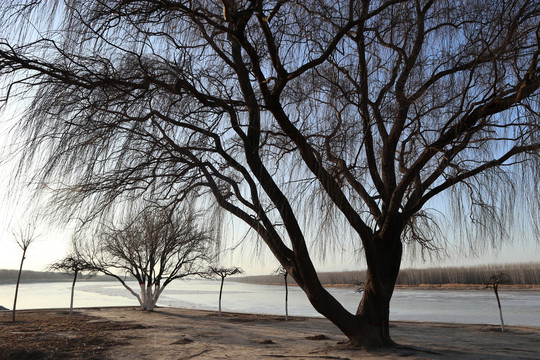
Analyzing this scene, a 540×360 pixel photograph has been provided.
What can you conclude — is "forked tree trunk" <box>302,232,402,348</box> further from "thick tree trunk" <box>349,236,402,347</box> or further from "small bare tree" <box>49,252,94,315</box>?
"small bare tree" <box>49,252,94,315</box>

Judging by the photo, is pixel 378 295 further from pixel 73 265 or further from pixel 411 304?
pixel 411 304

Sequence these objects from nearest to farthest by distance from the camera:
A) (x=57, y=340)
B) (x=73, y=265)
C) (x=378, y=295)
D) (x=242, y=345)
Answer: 1. (x=378, y=295)
2. (x=242, y=345)
3. (x=57, y=340)
4. (x=73, y=265)

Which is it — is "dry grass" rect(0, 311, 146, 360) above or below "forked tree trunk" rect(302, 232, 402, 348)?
below

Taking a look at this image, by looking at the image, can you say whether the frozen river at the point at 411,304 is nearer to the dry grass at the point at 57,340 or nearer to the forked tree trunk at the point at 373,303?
the forked tree trunk at the point at 373,303

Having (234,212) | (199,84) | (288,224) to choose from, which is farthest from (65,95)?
(288,224)

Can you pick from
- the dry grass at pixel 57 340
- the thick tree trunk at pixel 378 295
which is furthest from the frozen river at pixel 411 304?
the dry grass at pixel 57 340

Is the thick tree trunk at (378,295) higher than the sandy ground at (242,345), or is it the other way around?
the thick tree trunk at (378,295)

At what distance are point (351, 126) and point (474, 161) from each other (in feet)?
5.79

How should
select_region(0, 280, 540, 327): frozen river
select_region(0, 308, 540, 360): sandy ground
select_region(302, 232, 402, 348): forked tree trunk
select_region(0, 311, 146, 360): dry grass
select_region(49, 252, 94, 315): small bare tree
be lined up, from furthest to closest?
1. select_region(49, 252, 94, 315): small bare tree
2. select_region(0, 280, 540, 327): frozen river
3. select_region(0, 311, 146, 360): dry grass
4. select_region(0, 308, 540, 360): sandy ground
5. select_region(302, 232, 402, 348): forked tree trunk

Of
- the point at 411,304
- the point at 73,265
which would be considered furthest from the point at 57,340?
the point at 411,304

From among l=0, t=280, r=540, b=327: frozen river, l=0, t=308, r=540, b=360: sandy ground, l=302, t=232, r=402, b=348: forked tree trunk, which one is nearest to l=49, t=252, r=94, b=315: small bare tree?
l=0, t=280, r=540, b=327: frozen river

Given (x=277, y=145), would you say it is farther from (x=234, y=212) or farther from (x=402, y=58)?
(x=402, y=58)

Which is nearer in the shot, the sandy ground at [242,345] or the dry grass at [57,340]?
the sandy ground at [242,345]

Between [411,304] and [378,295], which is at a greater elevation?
[378,295]
